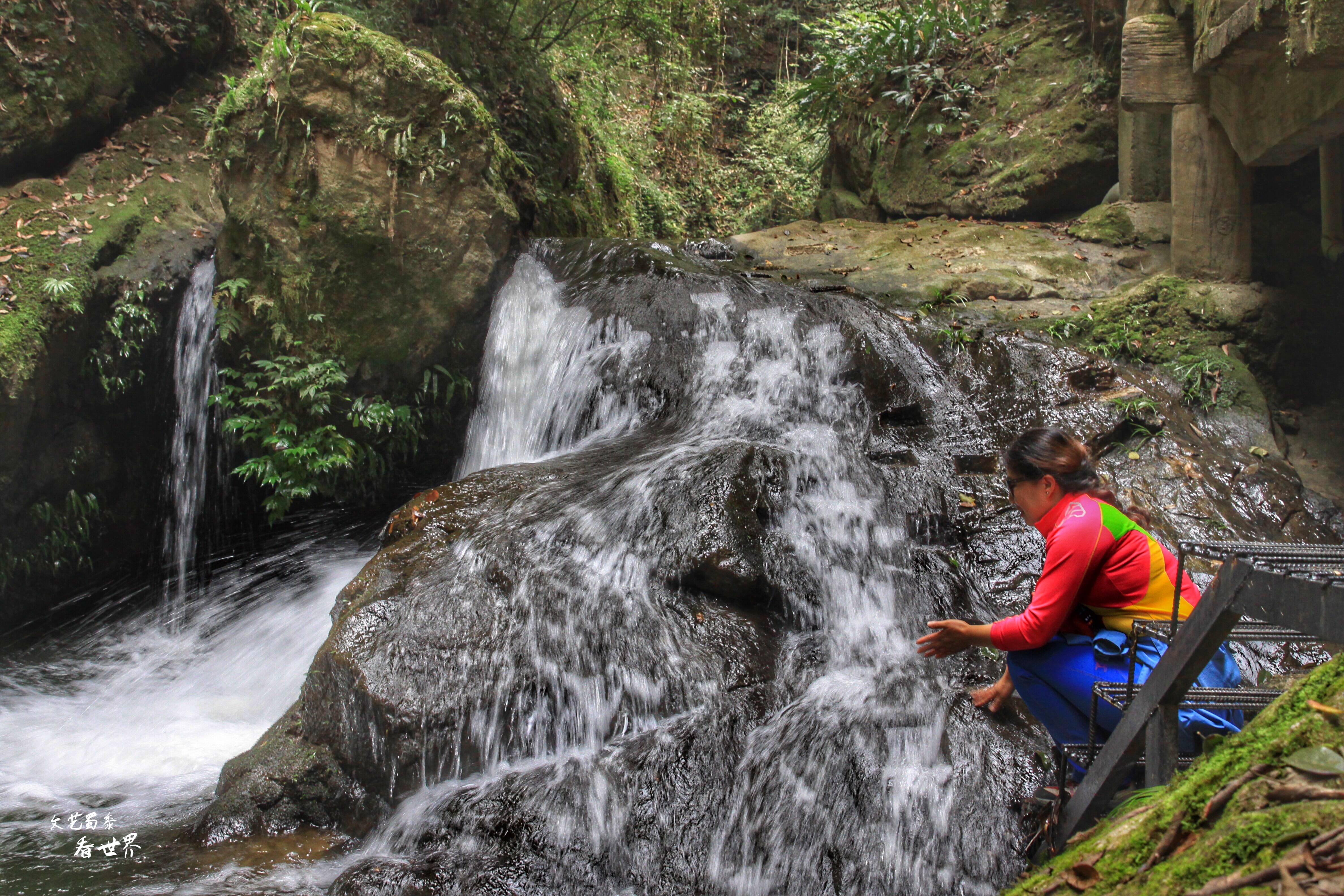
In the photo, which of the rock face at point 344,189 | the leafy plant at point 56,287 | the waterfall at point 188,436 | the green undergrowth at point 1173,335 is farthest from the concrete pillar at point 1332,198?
the leafy plant at point 56,287

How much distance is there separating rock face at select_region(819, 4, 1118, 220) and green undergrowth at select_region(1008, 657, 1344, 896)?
9415 millimetres

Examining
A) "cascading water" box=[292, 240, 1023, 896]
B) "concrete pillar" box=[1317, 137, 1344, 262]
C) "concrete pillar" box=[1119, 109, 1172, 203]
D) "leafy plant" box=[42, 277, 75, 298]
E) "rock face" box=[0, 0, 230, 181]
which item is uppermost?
"rock face" box=[0, 0, 230, 181]

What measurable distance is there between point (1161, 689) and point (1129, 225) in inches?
306

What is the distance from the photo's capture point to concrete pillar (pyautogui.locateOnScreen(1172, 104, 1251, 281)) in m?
6.67

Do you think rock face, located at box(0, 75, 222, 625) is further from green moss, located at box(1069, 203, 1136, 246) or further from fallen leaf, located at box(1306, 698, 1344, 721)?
green moss, located at box(1069, 203, 1136, 246)

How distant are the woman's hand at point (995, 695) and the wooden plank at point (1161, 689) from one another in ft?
2.12

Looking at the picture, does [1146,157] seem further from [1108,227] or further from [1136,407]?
[1136,407]

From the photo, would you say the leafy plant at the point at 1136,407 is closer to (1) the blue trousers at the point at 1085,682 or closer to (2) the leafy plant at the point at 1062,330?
(2) the leafy plant at the point at 1062,330

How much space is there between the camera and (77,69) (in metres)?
7.73

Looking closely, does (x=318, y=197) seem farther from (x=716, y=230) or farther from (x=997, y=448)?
(x=716, y=230)

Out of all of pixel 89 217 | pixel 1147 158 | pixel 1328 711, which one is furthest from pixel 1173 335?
pixel 89 217

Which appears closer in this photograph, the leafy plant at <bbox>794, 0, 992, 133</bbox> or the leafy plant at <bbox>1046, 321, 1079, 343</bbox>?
the leafy plant at <bbox>1046, 321, 1079, 343</bbox>

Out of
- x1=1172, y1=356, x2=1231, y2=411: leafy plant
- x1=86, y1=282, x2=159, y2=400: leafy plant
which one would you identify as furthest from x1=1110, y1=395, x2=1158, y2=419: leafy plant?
x1=86, y1=282, x2=159, y2=400: leafy plant

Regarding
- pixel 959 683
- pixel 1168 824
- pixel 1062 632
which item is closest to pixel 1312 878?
pixel 1168 824
